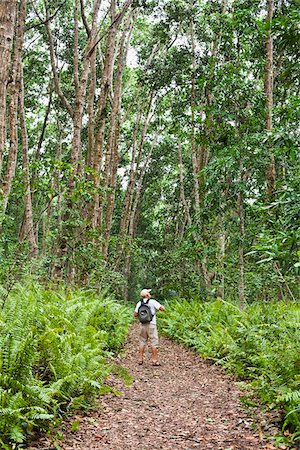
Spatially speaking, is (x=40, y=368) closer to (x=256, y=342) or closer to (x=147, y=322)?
(x=256, y=342)

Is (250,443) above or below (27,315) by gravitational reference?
below

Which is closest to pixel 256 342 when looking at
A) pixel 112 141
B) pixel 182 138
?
pixel 112 141

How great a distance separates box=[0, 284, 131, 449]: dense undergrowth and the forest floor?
0.87ft

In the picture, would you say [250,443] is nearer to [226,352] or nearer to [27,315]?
[27,315]

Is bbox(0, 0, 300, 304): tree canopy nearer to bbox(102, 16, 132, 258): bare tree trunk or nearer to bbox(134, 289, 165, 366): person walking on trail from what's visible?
bbox(102, 16, 132, 258): bare tree trunk

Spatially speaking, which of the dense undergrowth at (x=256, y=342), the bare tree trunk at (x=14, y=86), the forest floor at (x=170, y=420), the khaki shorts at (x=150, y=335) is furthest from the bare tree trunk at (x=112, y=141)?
the forest floor at (x=170, y=420)

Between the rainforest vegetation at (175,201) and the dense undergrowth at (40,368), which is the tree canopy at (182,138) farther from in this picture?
the dense undergrowth at (40,368)

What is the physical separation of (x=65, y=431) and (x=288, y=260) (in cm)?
294

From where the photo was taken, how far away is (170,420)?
5.89m

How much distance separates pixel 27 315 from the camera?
527cm

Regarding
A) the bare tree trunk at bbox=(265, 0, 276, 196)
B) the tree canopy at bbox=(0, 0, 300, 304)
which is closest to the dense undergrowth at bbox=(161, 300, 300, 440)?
the tree canopy at bbox=(0, 0, 300, 304)

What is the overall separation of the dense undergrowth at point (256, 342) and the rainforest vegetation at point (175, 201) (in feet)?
0.13

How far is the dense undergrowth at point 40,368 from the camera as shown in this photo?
161 inches

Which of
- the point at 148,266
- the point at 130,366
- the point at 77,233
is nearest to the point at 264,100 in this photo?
the point at 77,233
